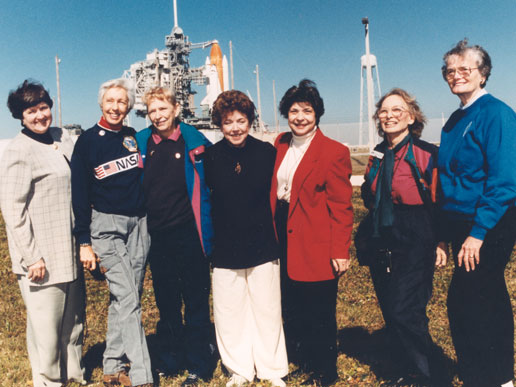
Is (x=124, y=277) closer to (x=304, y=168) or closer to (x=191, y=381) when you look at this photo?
(x=191, y=381)

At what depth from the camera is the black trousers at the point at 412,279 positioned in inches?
132

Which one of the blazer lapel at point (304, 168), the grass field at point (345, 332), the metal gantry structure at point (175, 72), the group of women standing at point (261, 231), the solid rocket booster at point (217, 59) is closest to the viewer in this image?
the group of women standing at point (261, 231)

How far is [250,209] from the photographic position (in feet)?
11.4

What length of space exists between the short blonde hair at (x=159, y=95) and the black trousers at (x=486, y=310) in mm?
2401

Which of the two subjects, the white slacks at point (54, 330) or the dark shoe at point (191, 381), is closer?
the white slacks at point (54, 330)

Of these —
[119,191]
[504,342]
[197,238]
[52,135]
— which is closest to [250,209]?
[197,238]

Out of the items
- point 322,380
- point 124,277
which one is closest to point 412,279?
point 322,380

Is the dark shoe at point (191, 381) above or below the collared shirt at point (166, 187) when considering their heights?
below

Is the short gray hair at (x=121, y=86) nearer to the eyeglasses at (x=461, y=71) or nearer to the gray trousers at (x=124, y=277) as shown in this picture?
the gray trousers at (x=124, y=277)

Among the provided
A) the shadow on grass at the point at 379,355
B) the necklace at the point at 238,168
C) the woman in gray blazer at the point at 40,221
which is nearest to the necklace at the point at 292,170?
the necklace at the point at 238,168

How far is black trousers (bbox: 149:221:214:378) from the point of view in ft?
12.1

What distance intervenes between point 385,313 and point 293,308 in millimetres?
778

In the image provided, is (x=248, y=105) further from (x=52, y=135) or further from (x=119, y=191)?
(x=52, y=135)

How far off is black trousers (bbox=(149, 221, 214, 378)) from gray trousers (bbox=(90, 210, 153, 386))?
6.7 inches
